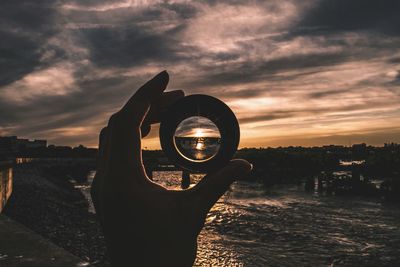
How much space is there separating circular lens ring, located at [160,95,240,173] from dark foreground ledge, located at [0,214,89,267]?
4.14m

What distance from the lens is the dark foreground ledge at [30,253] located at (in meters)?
5.69

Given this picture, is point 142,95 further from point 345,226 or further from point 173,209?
point 345,226

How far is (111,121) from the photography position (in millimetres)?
1950

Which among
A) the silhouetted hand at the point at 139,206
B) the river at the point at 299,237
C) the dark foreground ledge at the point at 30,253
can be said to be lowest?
the river at the point at 299,237

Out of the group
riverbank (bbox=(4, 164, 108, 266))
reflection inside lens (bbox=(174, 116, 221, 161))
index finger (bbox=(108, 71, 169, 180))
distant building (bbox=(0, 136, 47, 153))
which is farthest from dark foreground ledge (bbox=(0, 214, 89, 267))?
distant building (bbox=(0, 136, 47, 153))

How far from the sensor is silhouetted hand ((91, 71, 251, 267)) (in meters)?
1.89

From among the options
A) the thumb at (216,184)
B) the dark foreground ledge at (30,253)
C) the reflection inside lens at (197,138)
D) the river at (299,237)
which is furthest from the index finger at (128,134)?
the river at (299,237)

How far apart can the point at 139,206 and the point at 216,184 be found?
0.48 metres

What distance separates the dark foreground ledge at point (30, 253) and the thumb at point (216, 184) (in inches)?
183

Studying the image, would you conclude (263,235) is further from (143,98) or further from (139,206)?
(143,98)

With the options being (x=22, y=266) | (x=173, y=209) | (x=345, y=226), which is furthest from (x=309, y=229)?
(x=173, y=209)

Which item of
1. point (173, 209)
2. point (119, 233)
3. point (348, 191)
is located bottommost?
point (348, 191)

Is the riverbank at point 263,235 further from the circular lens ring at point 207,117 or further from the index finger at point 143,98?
the index finger at point 143,98

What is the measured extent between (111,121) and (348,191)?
6481cm
